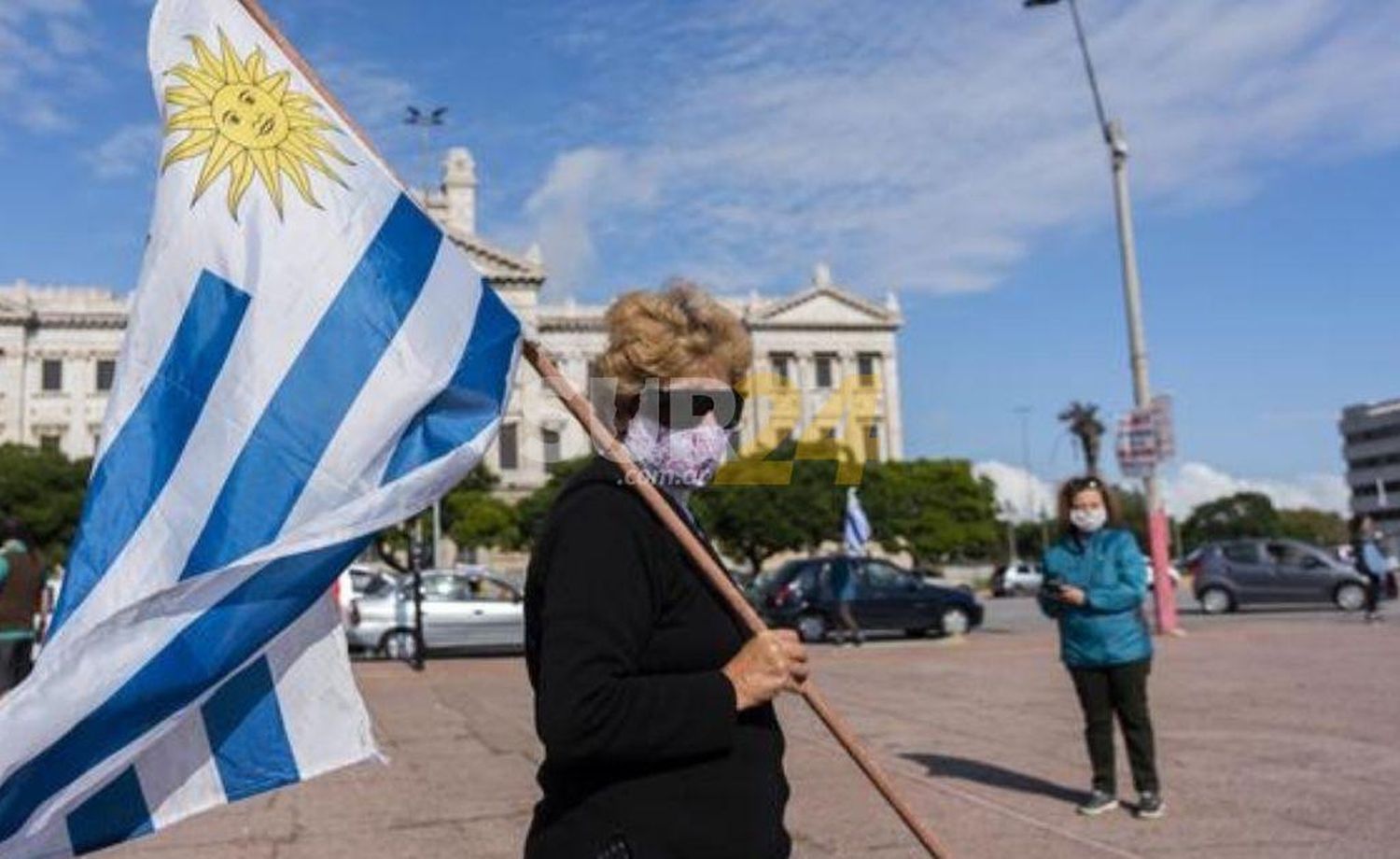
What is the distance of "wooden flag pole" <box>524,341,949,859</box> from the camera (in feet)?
8.05

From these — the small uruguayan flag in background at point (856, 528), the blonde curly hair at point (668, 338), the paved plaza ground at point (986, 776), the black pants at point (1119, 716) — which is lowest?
the paved plaza ground at point (986, 776)

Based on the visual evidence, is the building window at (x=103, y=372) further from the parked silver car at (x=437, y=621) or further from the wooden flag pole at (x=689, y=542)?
the wooden flag pole at (x=689, y=542)

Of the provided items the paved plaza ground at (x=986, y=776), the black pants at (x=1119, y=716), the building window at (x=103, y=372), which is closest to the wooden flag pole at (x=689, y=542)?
the paved plaza ground at (x=986, y=776)

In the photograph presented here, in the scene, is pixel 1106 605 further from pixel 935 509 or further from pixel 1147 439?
pixel 935 509

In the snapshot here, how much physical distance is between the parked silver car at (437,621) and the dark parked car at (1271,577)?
14016mm


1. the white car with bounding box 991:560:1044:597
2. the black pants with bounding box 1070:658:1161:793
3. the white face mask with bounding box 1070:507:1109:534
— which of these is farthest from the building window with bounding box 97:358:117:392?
the black pants with bounding box 1070:658:1161:793

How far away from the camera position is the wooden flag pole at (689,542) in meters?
2.45

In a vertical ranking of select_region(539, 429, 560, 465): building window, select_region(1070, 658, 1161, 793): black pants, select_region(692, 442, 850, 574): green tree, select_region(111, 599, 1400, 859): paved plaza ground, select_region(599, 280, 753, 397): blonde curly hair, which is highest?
select_region(692, 442, 850, 574): green tree

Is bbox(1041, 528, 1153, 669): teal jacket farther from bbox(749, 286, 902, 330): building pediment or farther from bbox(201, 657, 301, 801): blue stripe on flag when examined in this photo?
bbox(749, 286, 902, 330): building pediment

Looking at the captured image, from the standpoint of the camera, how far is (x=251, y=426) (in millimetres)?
2939

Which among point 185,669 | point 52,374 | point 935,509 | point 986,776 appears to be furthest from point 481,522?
point 185,669

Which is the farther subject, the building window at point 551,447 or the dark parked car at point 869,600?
the dark parked car at point 869,600

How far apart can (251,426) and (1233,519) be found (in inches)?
5039

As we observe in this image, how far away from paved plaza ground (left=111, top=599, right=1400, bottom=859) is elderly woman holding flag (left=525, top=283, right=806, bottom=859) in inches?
154
